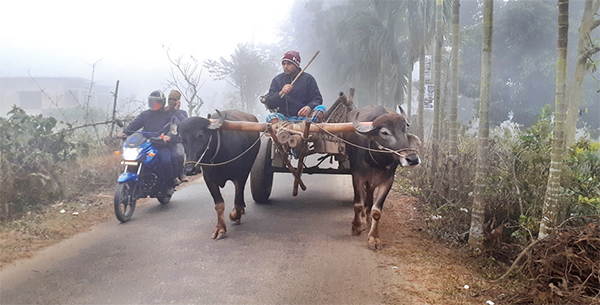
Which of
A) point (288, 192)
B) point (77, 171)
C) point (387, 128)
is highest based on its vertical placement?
point (387, 128)

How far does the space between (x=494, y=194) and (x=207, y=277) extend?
379 centimetres

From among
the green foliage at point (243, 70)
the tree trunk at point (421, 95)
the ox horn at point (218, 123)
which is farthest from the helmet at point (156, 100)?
the green foliage at point (243, 70)

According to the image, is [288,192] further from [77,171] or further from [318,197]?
[77,171]

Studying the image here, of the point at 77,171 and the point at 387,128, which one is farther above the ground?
the point at 387,128

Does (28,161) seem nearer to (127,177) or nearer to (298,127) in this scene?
(127,177)

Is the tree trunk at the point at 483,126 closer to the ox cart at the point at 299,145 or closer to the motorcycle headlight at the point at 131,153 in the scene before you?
the ox cart at the point at 299,145

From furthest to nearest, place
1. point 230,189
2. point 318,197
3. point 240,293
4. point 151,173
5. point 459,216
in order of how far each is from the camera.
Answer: point 230,189, point 318,197, point 151,173, point 459,216, point 240,293

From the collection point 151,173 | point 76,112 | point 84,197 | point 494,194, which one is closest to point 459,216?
point 494,194

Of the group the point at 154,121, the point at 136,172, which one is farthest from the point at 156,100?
the point at 136,172

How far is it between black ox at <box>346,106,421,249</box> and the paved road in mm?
456

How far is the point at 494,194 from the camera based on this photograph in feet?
18.5

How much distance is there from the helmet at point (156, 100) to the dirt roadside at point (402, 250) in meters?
→ 1.93

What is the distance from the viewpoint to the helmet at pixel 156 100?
7406 mm

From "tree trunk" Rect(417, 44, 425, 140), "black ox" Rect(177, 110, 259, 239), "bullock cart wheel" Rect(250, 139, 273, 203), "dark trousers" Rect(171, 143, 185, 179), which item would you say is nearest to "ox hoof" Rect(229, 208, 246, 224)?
"black ox" Rect(177, 110, 259, 239)
